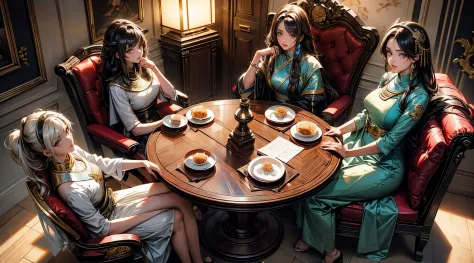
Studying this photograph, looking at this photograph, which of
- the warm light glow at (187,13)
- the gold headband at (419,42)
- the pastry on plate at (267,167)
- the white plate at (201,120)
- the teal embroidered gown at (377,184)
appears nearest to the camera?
the pastry on plate at (267,167)

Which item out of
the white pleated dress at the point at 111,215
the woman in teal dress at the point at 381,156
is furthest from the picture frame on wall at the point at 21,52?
the woman in teal dress at the point at 381,156

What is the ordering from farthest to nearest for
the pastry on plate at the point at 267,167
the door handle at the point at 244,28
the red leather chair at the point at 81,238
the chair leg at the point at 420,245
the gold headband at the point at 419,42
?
the door handle at the point at 244,28 → the chair leg at the point at 420,245 → the gold headband at the point at 419,42 → the pastry on plate at the point at 267,167 → the red leather chair at the point at 81,238

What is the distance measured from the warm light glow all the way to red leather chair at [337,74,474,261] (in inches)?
71.3

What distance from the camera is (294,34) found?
2533 mm

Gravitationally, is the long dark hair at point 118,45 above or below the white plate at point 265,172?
above

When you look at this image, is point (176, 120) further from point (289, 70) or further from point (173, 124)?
point (289, 70)

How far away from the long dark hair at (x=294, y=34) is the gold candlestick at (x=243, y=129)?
1.96 feet

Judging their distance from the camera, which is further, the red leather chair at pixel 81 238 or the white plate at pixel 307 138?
the white plate at pixel 307 138

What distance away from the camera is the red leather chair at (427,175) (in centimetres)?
202

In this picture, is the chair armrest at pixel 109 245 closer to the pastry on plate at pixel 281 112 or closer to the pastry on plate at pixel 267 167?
the pastry on plate at pixel 267 167

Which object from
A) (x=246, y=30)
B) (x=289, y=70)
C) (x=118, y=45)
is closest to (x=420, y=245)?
(x=289, y=70)

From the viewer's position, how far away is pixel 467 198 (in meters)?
2.95

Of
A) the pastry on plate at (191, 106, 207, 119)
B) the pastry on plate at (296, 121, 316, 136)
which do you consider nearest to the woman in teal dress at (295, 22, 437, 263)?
the pastry on plate at (296, 121, 316, 136)

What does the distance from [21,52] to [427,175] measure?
232 cm
